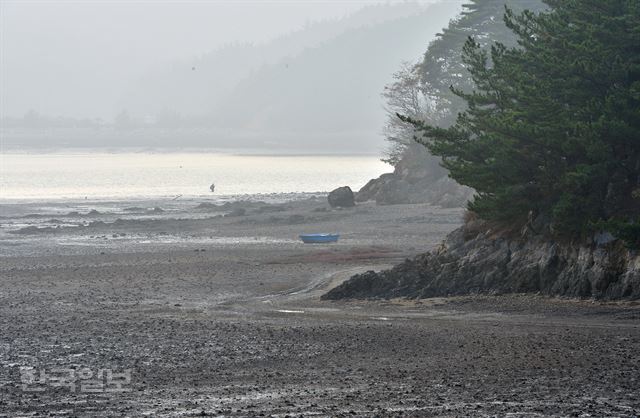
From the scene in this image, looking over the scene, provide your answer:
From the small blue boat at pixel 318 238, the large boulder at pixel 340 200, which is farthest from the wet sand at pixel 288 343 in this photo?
the large boulder at pixel 340 200

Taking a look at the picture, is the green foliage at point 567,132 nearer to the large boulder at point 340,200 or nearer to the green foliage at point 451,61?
the large boulder at point 340,200

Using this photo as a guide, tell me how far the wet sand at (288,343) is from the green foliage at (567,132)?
2820mm

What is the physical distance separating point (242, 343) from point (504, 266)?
971 cm

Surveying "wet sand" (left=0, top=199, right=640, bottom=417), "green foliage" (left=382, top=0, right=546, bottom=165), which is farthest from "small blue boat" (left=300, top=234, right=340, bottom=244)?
"green foliage" (left=382, top=0, right=546, bottom=165)

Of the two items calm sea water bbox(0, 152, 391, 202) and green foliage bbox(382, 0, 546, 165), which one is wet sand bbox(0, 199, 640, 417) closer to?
green foliage bbox(382, 0, 546, 165)

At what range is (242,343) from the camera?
24078 mm

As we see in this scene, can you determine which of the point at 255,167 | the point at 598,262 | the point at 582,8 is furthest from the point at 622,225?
the point at 255,167

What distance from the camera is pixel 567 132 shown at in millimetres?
30156

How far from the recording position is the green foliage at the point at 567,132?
29328mm

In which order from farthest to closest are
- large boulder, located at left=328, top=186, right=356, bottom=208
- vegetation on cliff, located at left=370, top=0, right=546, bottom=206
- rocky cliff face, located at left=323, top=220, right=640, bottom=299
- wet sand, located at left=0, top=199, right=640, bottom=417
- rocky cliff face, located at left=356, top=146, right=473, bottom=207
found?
vegetation on cliff, located at left=370, top=0, right=546, bottom=206 < rocky cliff face, located at left=356, top=146, right=473, bottom=207 < large boulder, located at left=328, top=186, right=356, bottom=208 < rocky cliff face, located at left=323, top=220, right=640, bottom=299 < wet sand, located at left=0, top=199, right=640, bottom=417

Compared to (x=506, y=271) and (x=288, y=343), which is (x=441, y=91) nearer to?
(x=506, y=271)

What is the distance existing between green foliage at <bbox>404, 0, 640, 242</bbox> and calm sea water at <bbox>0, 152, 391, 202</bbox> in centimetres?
6758

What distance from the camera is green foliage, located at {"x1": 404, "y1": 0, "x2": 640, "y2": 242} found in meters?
29.3

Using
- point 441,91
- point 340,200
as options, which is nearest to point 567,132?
point 340,200
